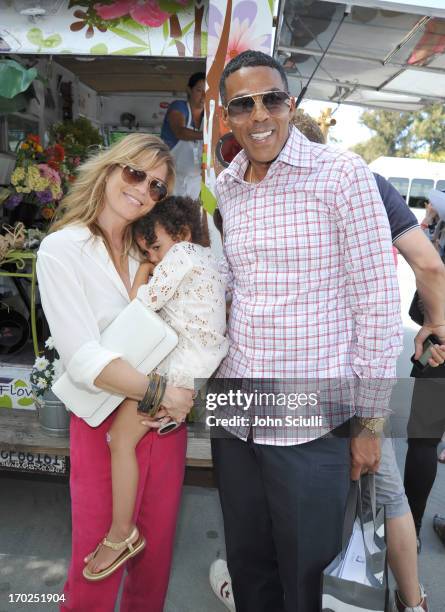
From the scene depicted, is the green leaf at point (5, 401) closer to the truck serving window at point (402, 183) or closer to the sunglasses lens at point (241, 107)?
the sunglasses lens at point (241, 107)

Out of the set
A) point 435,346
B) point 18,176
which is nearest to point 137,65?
point 18,176

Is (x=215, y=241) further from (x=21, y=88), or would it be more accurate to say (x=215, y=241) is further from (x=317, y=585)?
(x=317, y=585)

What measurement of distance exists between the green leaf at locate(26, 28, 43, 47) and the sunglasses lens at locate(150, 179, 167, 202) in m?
1.78

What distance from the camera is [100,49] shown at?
3.05 metres

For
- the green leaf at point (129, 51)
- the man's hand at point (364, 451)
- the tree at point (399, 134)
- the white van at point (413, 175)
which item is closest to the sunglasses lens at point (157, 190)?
the man's hand at point (364, 451)

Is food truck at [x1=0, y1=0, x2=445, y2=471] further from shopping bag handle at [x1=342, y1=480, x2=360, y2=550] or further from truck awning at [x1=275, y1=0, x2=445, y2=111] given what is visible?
shopping bag handle at [x1=342, y1=480, x2=360, y2=550]

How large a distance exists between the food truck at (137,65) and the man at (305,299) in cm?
134

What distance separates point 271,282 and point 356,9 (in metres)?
3.16

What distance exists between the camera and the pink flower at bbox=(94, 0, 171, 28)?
302 centimetres

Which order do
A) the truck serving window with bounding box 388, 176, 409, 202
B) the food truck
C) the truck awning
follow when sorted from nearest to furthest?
the food truck → the truck awning → the truck serving window with bounding box 388, 176, 409, 202

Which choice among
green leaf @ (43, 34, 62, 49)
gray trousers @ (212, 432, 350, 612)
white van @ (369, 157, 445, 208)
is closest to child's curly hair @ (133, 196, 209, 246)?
gray trousers @ (212, 432, 350, 612)

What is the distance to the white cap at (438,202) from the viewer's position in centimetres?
294

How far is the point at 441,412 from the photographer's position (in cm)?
268

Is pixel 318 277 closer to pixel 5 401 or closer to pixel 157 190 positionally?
pixel 157 190
